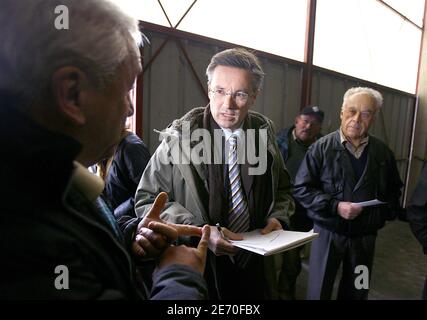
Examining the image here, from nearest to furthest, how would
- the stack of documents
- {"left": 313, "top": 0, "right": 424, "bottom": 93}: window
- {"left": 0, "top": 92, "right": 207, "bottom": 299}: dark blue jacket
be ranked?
1. {"left": 0, "top": 92, "right": 207, "bottom": 299}: dark blue jacket
2. the stack of documents
3. {"left": 313, "top": 0, "right": 424, "bottom": 93}: window

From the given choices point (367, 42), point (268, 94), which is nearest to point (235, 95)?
point (268, 94)

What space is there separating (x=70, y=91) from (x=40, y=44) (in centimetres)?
9

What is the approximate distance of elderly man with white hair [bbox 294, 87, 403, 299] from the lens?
2172 mm

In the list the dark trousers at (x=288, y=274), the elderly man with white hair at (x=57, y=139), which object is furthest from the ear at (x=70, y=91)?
the dark trousers at (x=288, y=274)

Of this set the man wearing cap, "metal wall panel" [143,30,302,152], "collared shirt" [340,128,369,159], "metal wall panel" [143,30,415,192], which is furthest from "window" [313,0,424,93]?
"collared shirt" [340,128,369,159]

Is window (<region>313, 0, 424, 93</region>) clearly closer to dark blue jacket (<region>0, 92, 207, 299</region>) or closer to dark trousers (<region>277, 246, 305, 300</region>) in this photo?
dark trousers (<region>277, 246, 305, 300</region>)

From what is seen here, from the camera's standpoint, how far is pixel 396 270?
391cm

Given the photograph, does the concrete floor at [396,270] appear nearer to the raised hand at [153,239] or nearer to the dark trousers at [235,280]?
the dark trousers at [235,280]

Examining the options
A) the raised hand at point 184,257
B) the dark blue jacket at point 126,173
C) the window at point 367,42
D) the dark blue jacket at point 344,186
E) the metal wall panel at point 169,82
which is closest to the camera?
the raised hand at point 184,257

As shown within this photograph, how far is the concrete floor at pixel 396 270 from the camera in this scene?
329 cm

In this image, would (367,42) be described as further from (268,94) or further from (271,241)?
(271,241)

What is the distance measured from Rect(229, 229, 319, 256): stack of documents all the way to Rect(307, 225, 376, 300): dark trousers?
92cm

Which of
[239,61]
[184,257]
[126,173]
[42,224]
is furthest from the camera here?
[126,173]
